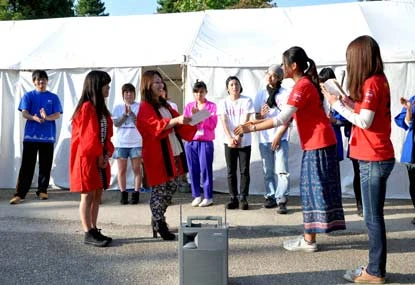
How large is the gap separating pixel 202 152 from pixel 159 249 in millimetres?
2298

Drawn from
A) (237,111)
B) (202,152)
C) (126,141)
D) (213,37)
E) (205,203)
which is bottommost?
(205,203)

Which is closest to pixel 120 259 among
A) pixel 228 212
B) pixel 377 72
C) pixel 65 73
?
pixel 228 212

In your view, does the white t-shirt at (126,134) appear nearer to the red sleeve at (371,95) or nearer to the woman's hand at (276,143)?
the woman's hand at (276,143)

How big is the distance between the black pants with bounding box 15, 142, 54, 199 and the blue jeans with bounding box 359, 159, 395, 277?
516 centimetres

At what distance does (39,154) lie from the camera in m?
7.46

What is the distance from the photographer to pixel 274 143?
6.41 meters

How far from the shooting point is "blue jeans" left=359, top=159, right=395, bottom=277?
3.82 m

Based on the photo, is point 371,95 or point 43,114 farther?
Answer: point 43,114

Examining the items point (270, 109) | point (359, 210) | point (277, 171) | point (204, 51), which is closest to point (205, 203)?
point (277, 171)

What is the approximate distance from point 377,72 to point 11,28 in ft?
25.8

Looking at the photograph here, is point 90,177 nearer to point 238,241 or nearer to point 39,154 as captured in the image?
point 238,241

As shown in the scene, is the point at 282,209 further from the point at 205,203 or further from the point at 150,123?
the point at 150,123

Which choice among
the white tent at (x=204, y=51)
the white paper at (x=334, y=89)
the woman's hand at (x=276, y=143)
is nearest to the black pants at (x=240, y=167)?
the woman's hand at (x=276, y=143)

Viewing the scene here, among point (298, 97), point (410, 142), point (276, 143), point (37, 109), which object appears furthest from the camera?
point (37, 109)
